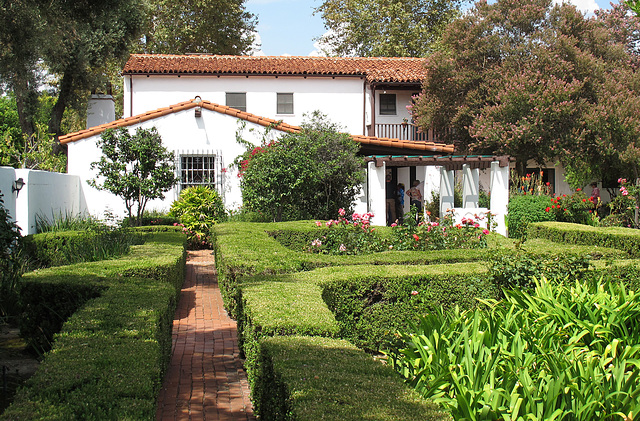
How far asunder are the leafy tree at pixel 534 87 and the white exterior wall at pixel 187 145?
914 cm

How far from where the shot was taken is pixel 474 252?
8336mm

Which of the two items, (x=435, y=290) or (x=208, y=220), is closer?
(x=435, y=290)

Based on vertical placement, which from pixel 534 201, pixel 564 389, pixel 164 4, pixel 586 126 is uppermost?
pixel 164 4

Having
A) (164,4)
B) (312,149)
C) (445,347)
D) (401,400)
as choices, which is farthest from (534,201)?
(164,4)

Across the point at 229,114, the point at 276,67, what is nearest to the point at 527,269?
the point at 229,114

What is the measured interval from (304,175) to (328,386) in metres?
10.5

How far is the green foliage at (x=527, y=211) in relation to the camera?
15.8m

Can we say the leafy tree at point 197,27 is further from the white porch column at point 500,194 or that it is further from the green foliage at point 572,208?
the green foliage at point 572,208

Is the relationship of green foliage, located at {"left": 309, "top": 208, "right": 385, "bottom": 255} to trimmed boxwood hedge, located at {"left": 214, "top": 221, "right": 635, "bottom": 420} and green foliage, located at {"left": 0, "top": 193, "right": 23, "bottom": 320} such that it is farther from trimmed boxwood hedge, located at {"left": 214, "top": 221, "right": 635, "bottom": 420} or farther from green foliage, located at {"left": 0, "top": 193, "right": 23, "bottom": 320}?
green foliage, located at {"left": 0, "top": 193, "right": 23, "bottom": 320}

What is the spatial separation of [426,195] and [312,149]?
10.5 meters

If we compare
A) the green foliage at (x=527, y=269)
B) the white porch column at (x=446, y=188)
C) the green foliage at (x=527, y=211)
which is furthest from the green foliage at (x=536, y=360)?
the white porch column at (x=446, y=188)

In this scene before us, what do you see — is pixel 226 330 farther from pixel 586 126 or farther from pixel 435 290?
pixel 586 126

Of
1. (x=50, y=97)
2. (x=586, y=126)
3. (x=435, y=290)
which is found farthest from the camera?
(x=50, y=97)

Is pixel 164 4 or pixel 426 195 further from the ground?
pixel 164 4
